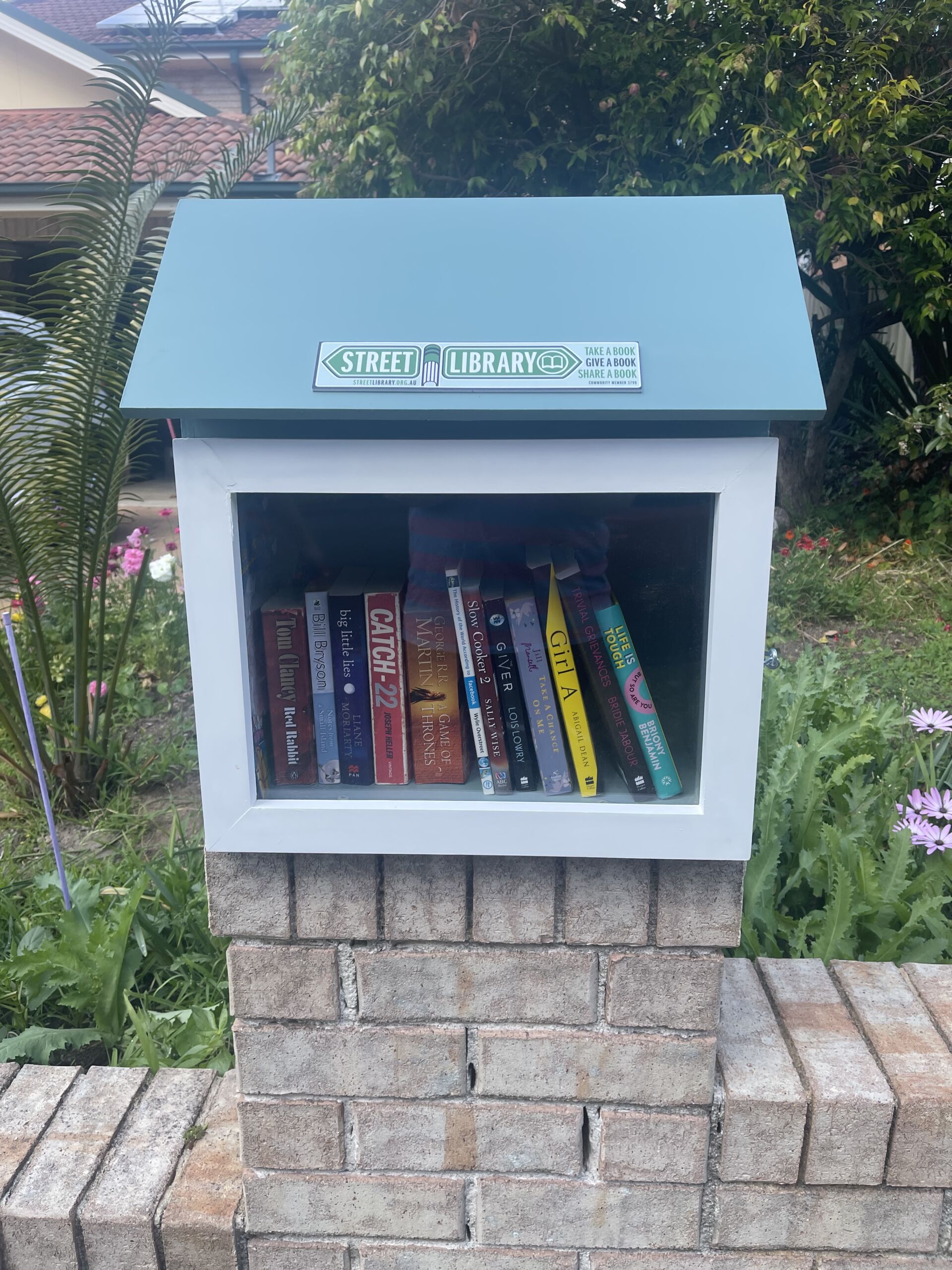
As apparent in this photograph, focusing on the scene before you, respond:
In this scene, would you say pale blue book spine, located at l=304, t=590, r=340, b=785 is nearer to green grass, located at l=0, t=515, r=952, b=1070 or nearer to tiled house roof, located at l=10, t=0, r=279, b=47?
green grass, located at l=0, t=515, r=952, b=1070

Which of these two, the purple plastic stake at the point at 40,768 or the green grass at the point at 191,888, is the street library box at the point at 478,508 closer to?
the green grass at the point at 191,888

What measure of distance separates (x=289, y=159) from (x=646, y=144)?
17.7 ft

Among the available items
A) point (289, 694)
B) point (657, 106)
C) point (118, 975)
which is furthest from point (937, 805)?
point (657, 106)

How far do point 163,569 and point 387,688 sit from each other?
2788mm

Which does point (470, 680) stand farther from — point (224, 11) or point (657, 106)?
point (224, 11)

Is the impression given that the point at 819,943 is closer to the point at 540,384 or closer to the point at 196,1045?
the point at 196,1045

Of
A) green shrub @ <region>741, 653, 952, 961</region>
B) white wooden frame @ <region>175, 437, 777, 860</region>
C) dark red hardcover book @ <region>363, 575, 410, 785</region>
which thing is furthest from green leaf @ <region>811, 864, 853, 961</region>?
dark red hardcover book @ <region>363, 575, 410, 785</region>

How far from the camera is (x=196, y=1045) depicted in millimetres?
1802

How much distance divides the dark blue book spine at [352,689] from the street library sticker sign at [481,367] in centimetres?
30

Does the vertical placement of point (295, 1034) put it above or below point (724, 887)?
below

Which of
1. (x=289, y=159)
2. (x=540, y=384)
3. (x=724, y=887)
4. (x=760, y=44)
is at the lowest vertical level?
(x=724, y=887)

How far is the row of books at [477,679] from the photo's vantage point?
122 cm

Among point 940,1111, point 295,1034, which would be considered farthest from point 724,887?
point 295,1034

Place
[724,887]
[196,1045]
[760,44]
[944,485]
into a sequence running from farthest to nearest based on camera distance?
[944,485] → [760,44] → [196,1045] → [724,887]
